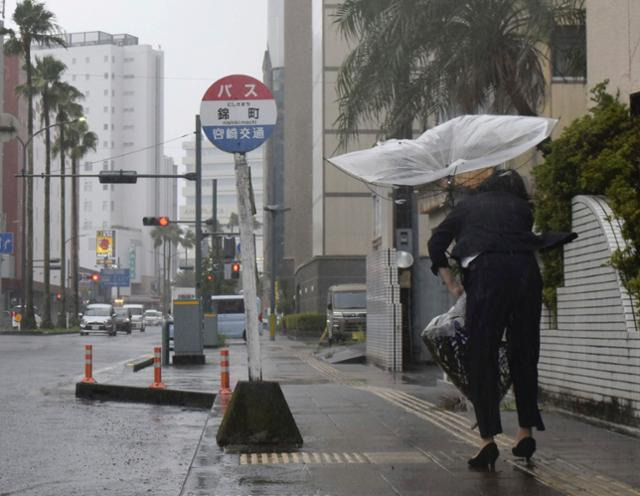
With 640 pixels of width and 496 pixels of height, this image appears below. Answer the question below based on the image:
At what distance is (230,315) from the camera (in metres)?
48.7

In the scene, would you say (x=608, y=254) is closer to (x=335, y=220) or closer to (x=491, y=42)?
(x=491, y=42)

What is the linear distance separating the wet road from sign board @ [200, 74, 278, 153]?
268 centimetres

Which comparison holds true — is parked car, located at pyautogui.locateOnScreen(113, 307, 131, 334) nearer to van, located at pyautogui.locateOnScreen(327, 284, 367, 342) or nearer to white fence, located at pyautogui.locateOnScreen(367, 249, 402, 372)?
van, located at pyautogui.locateOnScreen(327, 284, 367, 342)

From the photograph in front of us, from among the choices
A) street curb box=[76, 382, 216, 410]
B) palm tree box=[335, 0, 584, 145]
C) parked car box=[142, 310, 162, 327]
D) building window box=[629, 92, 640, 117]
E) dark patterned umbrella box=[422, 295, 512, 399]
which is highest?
palm tree box=[335, 0, 584, 145]

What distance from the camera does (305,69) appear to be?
8381 centimetres

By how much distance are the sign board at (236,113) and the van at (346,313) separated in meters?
28.3

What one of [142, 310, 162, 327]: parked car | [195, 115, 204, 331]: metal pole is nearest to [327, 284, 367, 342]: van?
[195, 115, 204, 331]: metal pole

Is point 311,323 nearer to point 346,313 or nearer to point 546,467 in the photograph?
point 346,313

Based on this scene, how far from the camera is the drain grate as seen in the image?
7605 mm

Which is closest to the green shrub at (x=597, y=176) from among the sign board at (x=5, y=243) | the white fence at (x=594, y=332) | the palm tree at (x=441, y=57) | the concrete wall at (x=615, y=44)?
the white fence at (x=594, y=332)

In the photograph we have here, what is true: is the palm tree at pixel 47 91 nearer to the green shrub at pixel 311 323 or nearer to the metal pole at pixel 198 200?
the green shrub at pixel 311 323

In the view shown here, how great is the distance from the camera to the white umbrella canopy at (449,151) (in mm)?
10898

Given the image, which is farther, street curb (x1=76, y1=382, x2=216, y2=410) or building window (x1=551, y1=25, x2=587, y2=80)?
building window (x1=551, y1=25, x2=587, y2=80)

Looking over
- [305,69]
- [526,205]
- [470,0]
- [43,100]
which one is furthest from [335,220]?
[526,205]
